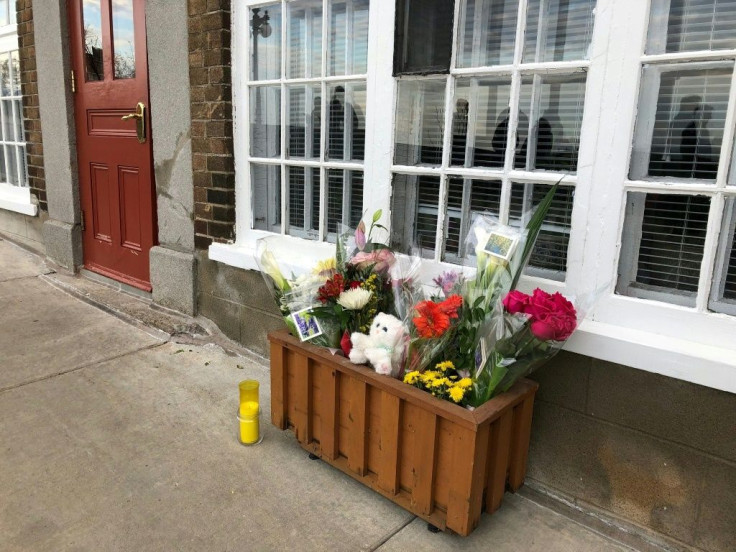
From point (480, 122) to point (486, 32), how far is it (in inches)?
13.3

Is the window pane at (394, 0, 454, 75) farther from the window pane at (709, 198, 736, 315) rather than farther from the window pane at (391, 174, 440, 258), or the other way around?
the window pane at (709, 198, 736, 315)

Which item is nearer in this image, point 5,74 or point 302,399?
point 302,399

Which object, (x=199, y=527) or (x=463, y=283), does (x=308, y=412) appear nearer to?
(x=199, y=527)

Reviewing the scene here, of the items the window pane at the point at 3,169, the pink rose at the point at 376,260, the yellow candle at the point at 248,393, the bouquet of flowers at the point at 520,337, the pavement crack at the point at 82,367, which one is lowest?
the pavement crack at the point at 82,367

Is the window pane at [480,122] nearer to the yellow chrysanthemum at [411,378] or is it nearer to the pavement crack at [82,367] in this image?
the yellow chrysanthemum at [411,378]

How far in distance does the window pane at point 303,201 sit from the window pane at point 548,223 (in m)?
1.15

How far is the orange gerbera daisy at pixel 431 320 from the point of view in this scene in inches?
74.0

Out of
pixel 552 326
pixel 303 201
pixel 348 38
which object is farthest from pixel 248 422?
pixel 348 38

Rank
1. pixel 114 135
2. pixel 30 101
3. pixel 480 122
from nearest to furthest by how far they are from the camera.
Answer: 1. pixel 480 122
2. pixel 114 135
3. pixel 30 101

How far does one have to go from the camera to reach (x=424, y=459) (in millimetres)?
1911

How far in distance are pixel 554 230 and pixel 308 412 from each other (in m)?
1.19

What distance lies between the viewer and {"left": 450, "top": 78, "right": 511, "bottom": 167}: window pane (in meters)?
2.24

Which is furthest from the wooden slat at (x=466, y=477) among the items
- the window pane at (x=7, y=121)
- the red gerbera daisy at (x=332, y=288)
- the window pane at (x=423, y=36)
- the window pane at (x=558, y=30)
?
the window pane at (x=7, y=121)

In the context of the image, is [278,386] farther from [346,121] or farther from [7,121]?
[7,121]
